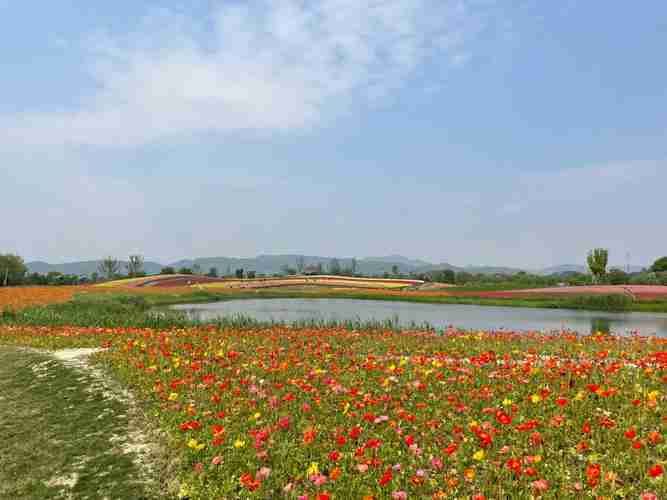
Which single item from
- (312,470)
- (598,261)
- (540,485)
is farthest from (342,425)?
(598,261)

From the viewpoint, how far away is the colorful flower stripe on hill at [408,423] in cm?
528

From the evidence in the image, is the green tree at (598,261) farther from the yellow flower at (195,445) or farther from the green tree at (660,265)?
the yellow flower at (195,445)

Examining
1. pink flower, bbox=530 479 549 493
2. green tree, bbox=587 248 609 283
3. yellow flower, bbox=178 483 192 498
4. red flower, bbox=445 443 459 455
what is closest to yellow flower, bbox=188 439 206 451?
yellow flower, bbox=178 483 192 498

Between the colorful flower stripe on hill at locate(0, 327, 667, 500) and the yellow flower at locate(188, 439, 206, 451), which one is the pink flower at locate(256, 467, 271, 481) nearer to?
the colorful flower stripe on hill at locate(0, 327, 667, 500)

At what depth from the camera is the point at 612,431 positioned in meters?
6.33

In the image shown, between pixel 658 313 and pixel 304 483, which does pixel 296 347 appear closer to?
pixel 304 483

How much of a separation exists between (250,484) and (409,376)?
4917 mm

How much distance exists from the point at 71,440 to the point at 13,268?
82.8 metres

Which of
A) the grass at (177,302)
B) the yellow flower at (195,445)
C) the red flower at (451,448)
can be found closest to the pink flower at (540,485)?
the red flower at (451,448)

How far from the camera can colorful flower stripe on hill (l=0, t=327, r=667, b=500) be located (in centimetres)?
528

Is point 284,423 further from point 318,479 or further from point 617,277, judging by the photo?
point 617,277

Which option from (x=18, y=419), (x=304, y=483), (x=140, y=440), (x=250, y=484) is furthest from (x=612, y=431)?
(x=18, y=419)

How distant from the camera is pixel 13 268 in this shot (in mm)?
74062

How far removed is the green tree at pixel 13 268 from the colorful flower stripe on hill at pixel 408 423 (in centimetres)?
7521
